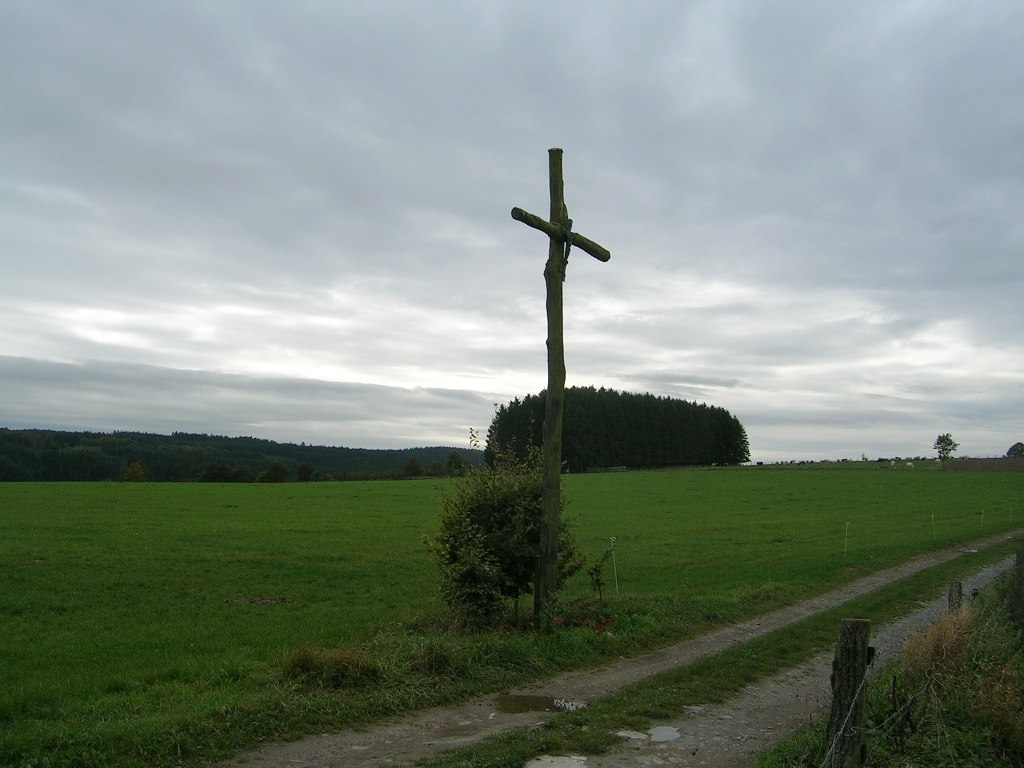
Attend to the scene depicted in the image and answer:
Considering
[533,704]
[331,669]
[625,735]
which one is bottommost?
[533,704]

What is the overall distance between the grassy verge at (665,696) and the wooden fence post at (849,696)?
2.14 m

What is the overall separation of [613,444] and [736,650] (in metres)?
107

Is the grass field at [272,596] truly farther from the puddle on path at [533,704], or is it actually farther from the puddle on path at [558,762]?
the puddle on path at [558,762]

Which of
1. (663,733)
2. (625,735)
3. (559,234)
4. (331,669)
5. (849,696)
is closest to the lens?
(849,696)

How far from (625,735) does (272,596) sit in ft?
42.2

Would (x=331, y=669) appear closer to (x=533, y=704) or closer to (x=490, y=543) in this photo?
(x=533, y=704)

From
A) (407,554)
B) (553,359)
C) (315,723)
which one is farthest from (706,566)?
(315,723)

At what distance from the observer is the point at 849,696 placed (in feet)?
18.8

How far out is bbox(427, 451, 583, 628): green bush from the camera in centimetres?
1169

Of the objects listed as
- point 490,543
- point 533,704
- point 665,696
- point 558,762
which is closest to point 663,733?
point 665,696

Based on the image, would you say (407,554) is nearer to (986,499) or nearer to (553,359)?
(553,359)

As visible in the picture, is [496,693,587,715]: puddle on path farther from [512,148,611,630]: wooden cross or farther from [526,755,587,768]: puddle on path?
[512,148,611,630]: wooden cross

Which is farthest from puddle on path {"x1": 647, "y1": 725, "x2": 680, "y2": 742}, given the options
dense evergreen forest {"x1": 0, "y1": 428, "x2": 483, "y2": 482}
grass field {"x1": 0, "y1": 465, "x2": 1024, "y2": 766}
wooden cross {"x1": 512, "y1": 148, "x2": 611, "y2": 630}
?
dense evergreen forest {"x1": 0, "y1": 428, "x2": 483, "y2": 482}

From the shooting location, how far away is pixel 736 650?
1139cm
